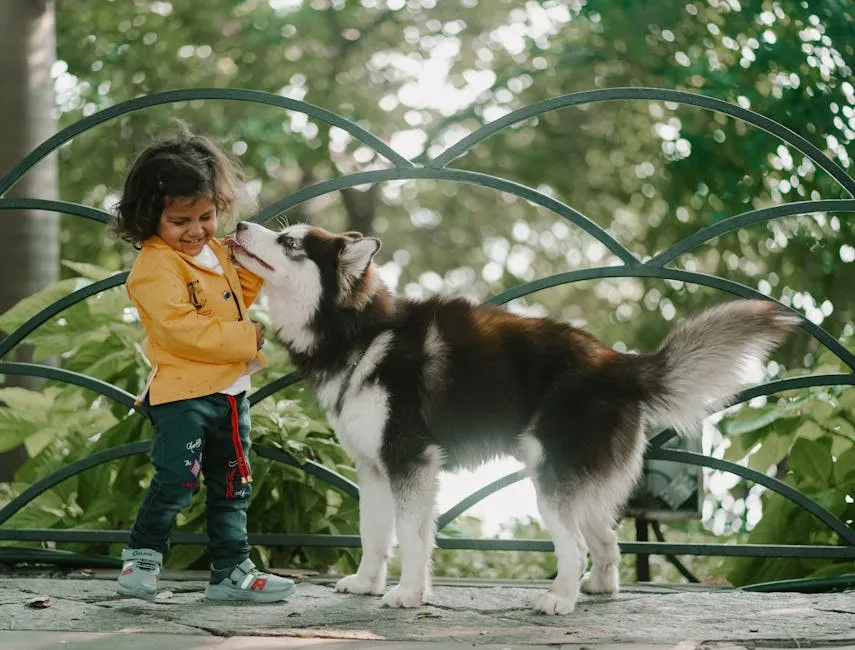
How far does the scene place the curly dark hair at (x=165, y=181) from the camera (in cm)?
350

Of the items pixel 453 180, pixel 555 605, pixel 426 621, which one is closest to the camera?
pixel 426 621

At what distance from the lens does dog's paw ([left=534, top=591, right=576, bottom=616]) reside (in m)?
3.33

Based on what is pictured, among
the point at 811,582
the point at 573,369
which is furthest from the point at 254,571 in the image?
the point at 811,582

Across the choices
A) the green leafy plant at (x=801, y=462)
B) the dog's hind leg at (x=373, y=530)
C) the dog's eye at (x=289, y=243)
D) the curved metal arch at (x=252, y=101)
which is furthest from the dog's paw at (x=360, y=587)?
the green leafy plant at (x=801, y=462)

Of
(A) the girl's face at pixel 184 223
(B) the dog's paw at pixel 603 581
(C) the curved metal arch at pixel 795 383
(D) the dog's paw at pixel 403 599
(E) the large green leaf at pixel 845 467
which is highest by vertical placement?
(A) the girl's face at pixel 184 223

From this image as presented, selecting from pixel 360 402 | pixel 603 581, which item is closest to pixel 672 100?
pixel 360 402

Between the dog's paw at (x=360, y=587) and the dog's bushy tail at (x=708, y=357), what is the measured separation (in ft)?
3.37

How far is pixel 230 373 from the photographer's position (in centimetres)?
350

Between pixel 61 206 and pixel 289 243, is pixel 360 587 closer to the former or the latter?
pixel 289 243

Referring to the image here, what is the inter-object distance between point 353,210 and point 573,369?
31.1 ft

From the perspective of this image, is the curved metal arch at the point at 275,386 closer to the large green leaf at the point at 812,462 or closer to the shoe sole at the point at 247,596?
the shoe sole at the point at 247,596

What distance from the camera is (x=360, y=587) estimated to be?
3678mm

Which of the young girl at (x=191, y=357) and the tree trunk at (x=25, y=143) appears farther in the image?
the tree trunk at (x=25, y=143)

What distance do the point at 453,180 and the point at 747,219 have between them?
1.02 metres
